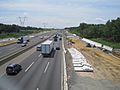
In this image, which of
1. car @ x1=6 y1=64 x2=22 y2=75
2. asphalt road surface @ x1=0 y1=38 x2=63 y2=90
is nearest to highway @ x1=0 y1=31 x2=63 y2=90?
asphalt road surface @ x1=0 y1=38 x2=63 y2=90

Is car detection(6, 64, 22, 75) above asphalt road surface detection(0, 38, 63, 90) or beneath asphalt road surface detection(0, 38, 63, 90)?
above

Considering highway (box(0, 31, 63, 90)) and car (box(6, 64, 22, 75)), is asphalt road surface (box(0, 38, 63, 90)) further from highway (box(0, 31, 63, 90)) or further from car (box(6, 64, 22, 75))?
car (box(6, 64, 22, 75))

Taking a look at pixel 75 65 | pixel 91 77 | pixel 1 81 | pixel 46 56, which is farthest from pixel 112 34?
pixel 1 81

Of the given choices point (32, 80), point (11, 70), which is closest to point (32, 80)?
point (32, 80)

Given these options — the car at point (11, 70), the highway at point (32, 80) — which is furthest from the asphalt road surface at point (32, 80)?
the car at point (11, 70)

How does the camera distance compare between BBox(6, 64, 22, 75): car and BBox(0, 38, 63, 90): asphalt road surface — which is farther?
BBox(6, 64, 22, 75): car

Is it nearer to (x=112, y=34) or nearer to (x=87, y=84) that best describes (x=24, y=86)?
(x=87, y=84)

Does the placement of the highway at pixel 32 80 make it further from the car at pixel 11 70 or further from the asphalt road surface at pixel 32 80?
the car at pixel 11 70

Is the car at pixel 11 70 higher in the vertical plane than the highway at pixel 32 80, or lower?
higher

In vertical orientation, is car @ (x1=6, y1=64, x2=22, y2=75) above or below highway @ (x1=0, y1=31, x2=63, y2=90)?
above

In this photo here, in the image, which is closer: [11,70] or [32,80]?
[32,80]

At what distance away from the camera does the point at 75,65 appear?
42719 mm

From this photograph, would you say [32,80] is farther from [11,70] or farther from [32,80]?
[11,70]

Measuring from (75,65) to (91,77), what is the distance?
900cm
